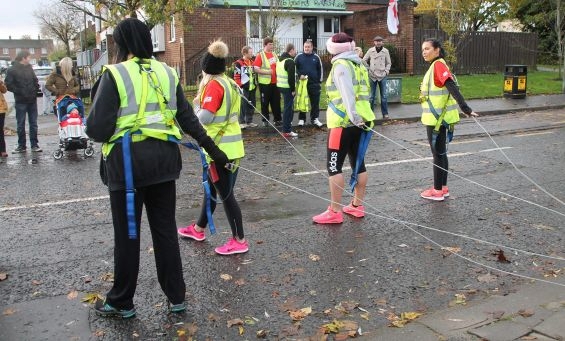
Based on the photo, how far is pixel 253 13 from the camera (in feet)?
79.9

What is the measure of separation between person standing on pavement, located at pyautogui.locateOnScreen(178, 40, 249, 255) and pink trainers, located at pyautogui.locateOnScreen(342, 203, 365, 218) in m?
1.64

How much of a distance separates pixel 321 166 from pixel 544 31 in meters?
33.9

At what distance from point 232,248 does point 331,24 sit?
3027 centimetres

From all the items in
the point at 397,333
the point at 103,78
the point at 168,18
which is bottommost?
the point at 397,333

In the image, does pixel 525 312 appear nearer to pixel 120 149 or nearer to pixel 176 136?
pixel 176 136

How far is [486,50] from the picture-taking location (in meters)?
31.6

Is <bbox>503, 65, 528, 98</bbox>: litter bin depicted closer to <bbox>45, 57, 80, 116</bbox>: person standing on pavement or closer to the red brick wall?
the red brick wall

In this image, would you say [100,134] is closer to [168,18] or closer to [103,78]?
[103,78]

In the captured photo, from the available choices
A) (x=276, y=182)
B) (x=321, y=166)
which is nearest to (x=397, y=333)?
(x=276, y=182)

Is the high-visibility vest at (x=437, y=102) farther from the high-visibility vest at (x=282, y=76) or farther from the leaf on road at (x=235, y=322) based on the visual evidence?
the high-visibility vest at (x=282, y=76)

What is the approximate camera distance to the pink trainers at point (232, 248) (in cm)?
549

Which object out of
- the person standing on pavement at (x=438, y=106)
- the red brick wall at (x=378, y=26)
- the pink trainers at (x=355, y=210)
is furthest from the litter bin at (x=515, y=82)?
the pink trainers at (x=355, y=210)

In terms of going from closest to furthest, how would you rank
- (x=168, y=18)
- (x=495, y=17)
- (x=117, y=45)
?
1. (x=117, y=45)
2. (x=168, y=18)
3. (x=495, y=17)

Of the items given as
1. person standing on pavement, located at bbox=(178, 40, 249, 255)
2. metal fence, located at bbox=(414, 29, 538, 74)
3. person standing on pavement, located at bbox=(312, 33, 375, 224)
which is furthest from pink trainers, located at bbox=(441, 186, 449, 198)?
metal fence, located at bbox=(414, 29, 538, 74)
